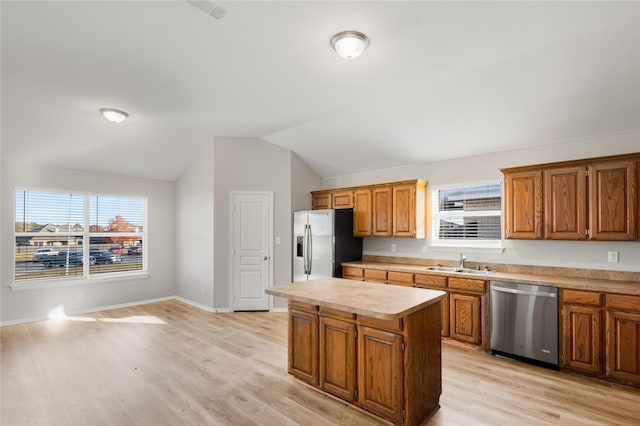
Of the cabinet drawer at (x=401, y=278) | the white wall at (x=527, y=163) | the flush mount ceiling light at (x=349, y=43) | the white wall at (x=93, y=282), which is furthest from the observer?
the white wall at (x=93, y=282)

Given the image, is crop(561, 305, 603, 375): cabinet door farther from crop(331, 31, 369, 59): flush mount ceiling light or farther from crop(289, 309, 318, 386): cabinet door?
crop(331, 31, 369, 59): flush mount ceiling light

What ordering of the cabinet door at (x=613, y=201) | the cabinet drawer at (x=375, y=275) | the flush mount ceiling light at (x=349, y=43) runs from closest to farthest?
1. the flush mount ceiling light at (x=349, y=43)
2. the cabinet door at (x=613, y=201)
3. the cabinet drawer at (x=375, y=275)

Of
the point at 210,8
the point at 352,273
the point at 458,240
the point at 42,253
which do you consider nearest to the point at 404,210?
the point at 458,240

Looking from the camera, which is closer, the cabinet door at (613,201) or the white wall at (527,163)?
the cabinet door at (613,201)

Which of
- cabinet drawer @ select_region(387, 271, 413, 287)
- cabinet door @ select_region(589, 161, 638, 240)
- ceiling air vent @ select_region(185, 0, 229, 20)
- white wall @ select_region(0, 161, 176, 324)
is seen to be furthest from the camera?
white wall @ select_region(0, 161, 176, 324)

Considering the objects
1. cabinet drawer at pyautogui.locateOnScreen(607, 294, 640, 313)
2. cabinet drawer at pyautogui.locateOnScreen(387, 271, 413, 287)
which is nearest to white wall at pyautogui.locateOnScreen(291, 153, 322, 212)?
cabinet drawer at pyautogui.locateOnScreen(387, 271, 413, 287)

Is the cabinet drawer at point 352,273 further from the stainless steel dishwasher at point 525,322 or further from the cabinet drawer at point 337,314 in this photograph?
the cabinet drawer at point 337,314

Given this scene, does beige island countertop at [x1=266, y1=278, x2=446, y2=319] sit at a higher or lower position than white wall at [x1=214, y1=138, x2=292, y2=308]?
lower

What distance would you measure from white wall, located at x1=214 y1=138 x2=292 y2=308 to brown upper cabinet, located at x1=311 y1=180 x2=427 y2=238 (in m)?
1.00

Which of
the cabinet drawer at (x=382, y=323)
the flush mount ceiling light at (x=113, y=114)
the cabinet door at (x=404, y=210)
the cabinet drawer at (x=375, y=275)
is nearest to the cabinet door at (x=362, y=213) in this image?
the cabinet door at (x=404, y=210)

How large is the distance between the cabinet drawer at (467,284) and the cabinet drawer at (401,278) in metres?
0.56

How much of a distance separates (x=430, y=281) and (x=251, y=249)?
122 inches

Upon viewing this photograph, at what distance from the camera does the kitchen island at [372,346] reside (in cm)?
237

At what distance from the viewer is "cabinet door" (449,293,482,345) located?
3949mm
